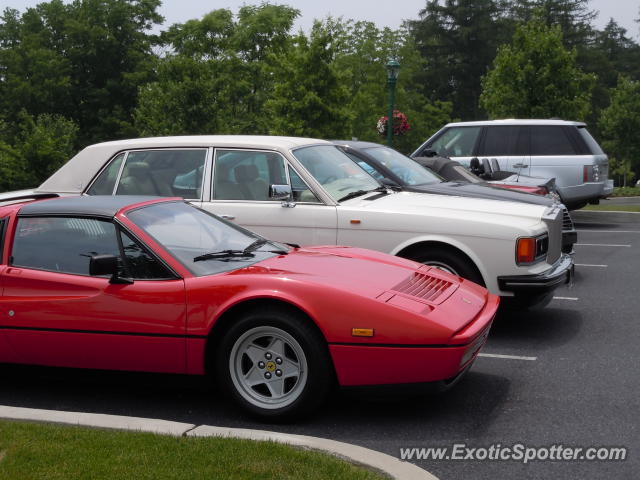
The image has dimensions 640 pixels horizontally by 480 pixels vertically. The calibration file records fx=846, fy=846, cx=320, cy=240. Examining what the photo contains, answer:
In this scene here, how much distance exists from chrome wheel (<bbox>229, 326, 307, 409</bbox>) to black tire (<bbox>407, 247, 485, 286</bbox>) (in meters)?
2.70

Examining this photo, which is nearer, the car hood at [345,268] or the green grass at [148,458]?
the green grass at [148,458]

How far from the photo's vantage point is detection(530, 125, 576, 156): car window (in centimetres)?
1639

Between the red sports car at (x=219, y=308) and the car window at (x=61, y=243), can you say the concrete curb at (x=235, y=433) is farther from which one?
the car window at (x=61, y=243)

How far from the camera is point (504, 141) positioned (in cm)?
1645

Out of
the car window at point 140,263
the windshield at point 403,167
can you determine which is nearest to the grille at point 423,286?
the car window at point 140,263

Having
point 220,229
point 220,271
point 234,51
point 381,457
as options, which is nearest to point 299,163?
point 220,229

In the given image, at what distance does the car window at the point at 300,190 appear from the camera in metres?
7.84

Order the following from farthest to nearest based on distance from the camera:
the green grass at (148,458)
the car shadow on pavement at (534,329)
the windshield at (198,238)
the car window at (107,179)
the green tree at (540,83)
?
the green tree at (540,83)
the car window at (107,179)
the car shadow on pavement at (534,329)
the windshield at (198,238)
the green grass at (148,458)

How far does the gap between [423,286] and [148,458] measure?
83.7 inches

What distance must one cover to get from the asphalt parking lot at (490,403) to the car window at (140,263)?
2.11 feet

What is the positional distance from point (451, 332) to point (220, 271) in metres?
1.52

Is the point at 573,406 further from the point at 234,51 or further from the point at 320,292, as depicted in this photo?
the point at 234,51

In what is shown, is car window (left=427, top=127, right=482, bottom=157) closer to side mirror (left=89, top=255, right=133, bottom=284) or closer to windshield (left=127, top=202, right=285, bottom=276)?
windshield (left=127, top=202, right=285, bottom=276)

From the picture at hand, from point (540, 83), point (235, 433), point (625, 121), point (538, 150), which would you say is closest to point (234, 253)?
point (235, 433)
